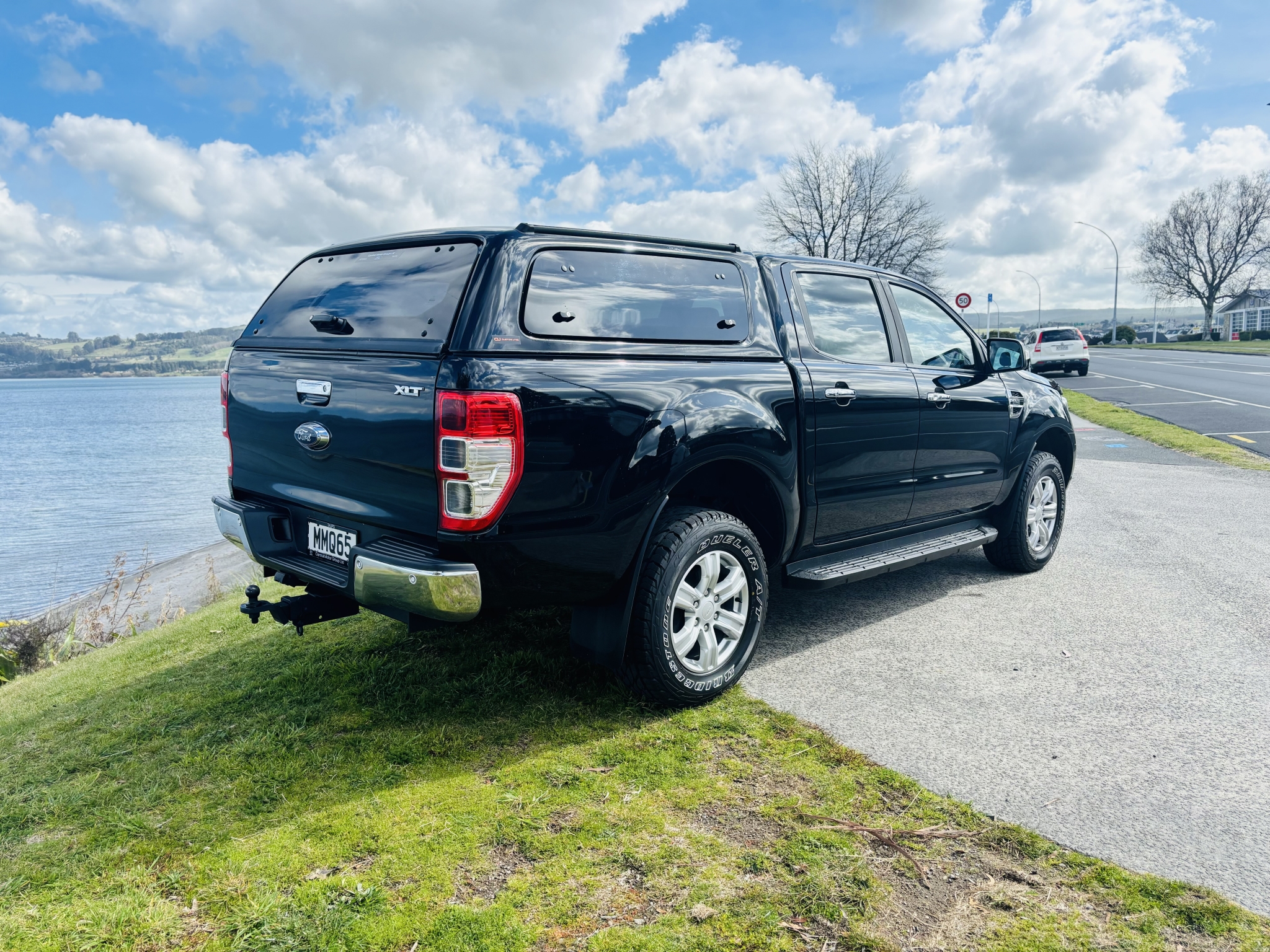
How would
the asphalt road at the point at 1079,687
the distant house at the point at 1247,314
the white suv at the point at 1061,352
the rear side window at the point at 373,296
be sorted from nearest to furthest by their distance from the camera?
the asphalt road at the point at 1079,687
the rear side window at the point at 373,296
the white suv at the point at 1061,352
the distant house at the point at 1247,314

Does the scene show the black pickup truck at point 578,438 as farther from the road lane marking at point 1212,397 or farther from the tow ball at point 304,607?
the road lane marking at point 1212,397

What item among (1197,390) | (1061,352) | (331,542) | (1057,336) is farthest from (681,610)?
(1057,336)

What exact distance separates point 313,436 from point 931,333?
368cm

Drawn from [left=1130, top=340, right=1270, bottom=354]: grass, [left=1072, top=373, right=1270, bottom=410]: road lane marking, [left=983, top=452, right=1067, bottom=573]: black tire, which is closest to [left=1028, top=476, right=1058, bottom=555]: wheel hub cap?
[left=983, top=452, right=1067, bottom=573]: black tire

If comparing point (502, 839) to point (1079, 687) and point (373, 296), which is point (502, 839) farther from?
point (1079, 687)

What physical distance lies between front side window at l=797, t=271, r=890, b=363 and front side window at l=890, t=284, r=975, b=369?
0.89 feet

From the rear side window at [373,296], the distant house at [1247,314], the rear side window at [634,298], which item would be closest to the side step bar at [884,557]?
the rear side window at [634,298]

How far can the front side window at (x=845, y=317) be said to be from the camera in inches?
178

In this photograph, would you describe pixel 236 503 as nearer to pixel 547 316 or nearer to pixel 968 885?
pixel 547 316

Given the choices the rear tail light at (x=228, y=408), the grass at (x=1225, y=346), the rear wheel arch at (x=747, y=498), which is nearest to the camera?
the rear wheel arch at (x=747, y=498)

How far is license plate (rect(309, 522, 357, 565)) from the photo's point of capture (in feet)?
11.4

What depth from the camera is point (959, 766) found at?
326cm

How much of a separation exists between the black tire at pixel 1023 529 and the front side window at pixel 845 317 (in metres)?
1.75

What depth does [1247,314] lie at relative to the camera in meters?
91.8
